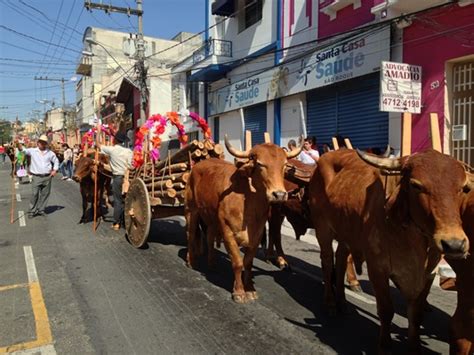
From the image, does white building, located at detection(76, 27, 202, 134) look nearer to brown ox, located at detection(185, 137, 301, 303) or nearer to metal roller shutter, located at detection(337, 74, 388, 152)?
metal roller shutter, located at detection(337, 74, 388, 152)

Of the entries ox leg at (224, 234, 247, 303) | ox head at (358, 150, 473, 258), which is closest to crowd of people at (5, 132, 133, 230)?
ox leg at (224, 234, 247, 303)

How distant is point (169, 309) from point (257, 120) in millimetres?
12947

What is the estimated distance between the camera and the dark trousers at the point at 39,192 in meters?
11.1

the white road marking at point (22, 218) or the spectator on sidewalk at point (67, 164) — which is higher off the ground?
the spectator on sidewalk at point (67, 164)

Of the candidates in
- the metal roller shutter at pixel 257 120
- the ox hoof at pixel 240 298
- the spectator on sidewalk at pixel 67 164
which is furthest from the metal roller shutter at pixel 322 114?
the spectator on sidewalk at pixel 67 164

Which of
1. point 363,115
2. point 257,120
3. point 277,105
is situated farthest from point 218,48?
point 363,115

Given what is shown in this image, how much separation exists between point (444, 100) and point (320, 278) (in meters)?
5.11

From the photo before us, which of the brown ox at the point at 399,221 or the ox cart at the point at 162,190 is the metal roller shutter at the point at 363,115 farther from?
the brown ox at the point at 399,221

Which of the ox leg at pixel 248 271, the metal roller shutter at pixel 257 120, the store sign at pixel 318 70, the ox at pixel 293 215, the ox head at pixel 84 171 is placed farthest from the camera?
the metal roller shutter at pixel 257 120

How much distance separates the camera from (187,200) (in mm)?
6547

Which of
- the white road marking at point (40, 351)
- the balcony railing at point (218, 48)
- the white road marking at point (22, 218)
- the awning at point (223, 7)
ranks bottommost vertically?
the white road marking at point (22, 218)

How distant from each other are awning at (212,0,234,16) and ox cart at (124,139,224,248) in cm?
1264

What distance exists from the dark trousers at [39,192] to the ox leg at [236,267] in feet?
25.5

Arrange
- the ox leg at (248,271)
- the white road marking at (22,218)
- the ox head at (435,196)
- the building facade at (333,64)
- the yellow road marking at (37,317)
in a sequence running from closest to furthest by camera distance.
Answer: the ox head at (435,196)
the yellow road marking at (37,317)
the ox leg at (248,271)
the building facade at (333,64)
the white road marking at (22,218)
